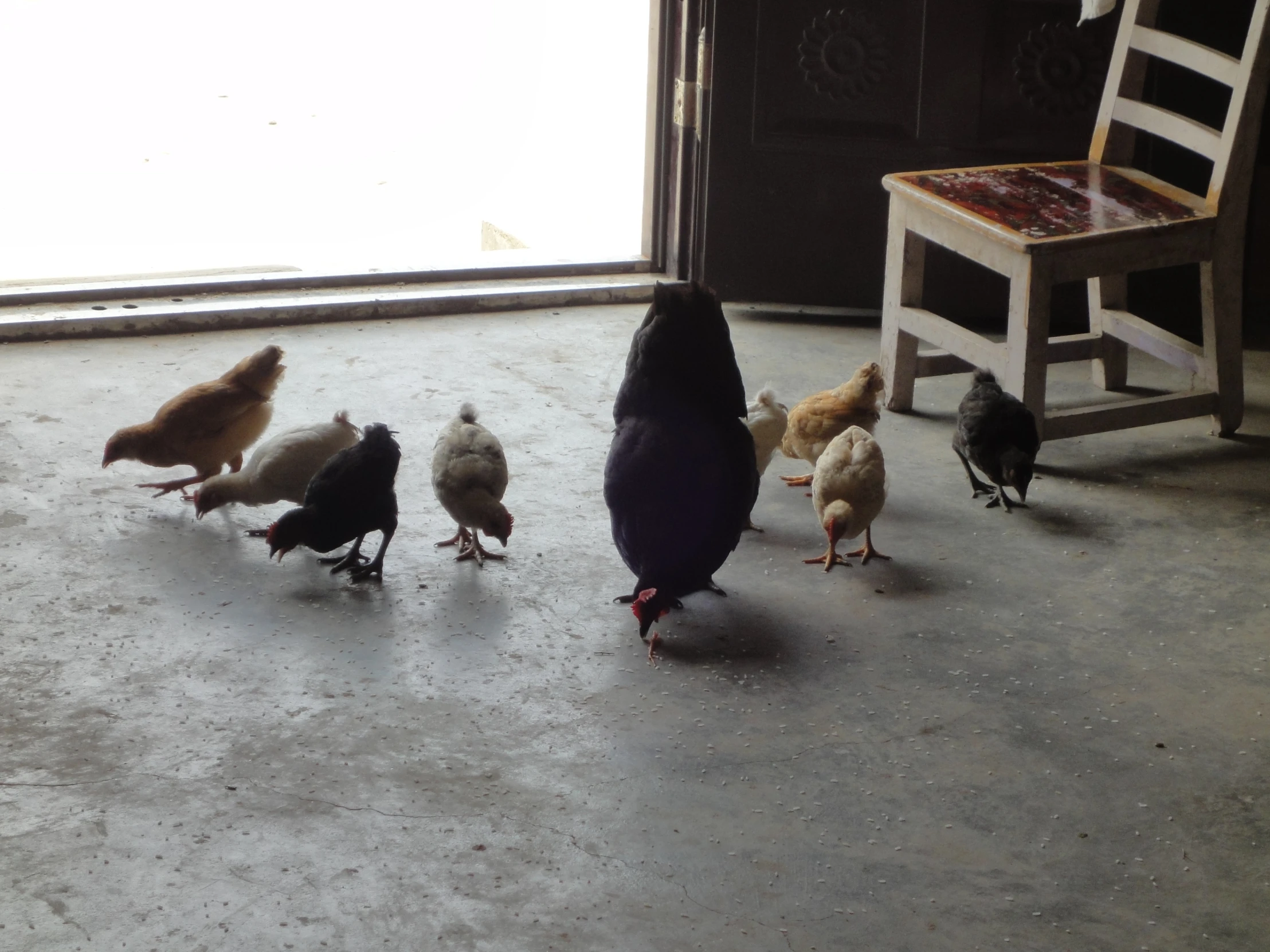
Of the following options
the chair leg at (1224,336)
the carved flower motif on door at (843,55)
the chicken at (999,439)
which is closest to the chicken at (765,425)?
the chicken at (999,439)

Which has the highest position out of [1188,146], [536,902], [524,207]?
[1188,146]

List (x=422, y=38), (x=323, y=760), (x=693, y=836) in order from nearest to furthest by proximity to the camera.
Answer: (x=693, y=836)
(x=323, y=760)
(x=422, y=38)

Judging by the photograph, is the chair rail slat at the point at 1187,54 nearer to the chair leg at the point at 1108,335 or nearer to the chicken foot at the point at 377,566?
the chair leg at the point at 1108,335

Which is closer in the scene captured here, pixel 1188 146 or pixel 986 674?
pixel 986 674

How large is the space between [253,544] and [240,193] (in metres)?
4.52

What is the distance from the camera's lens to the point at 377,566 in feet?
11.1

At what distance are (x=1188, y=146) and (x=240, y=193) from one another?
17.0 ft

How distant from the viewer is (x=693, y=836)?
2.38 meters

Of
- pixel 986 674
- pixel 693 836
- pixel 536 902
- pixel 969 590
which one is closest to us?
pixel 536 902

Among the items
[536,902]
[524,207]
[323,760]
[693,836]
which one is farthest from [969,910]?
[524,207]

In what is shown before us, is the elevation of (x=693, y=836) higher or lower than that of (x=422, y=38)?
lower

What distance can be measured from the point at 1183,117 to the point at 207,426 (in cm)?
329

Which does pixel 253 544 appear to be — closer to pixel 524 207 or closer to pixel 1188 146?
pixel 1188 146

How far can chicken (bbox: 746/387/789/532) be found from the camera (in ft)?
12.4
